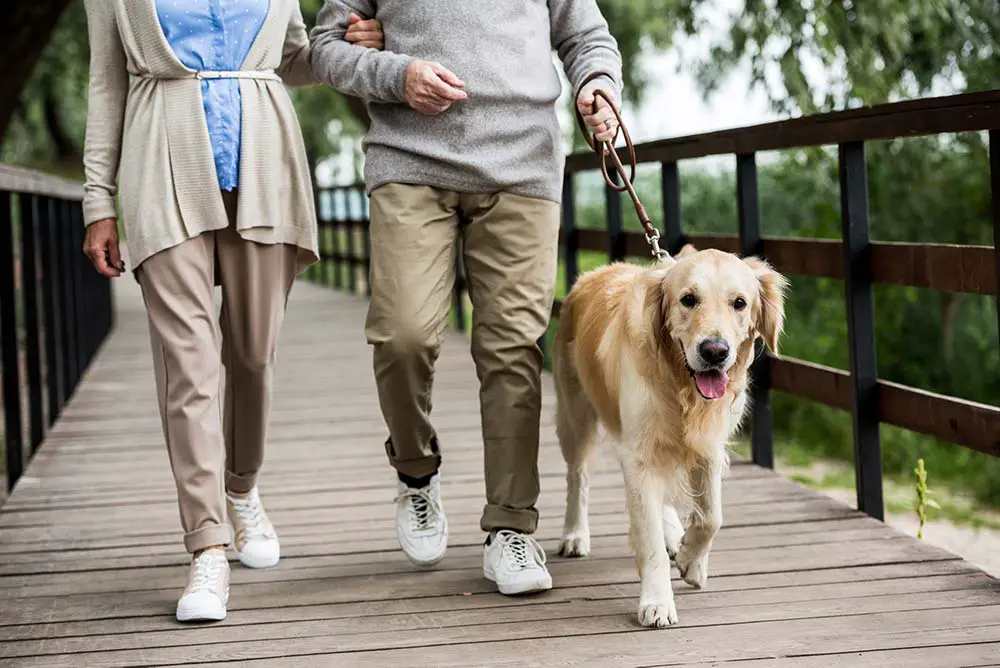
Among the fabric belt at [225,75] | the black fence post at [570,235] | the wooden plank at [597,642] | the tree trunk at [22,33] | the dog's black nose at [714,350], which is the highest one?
the tree trunk at [22,33]

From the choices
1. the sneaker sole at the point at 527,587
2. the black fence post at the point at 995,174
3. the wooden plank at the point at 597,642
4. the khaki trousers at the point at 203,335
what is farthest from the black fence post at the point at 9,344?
the black fence post at the point at 995,174

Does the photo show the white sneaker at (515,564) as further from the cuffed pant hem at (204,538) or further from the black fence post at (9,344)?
the black fence post at (9,344)

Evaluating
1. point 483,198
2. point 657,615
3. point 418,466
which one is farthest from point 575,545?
point 483,198

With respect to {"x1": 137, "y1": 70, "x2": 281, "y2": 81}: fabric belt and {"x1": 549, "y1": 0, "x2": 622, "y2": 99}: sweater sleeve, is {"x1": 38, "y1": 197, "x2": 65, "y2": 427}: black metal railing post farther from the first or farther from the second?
{"x1": 549, "y1": 0, "x2": 622, "y2": 99}: sweater sleeve

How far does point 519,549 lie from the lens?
9.69 ft

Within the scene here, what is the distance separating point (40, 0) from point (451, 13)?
27.0 ft

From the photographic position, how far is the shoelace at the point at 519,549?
2928mm

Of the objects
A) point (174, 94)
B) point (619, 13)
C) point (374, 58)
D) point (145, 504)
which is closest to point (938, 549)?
point (374, 58)

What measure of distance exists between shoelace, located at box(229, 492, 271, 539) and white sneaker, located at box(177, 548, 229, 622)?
0.34 m

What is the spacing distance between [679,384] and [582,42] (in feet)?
3.03

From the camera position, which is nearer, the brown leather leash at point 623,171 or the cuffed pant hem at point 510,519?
the brown leather leash at point 623,171

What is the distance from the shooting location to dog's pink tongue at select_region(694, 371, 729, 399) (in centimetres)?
259

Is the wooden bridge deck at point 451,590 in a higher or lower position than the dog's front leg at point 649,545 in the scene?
lower

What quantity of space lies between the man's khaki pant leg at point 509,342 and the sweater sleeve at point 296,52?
2.03 feet
